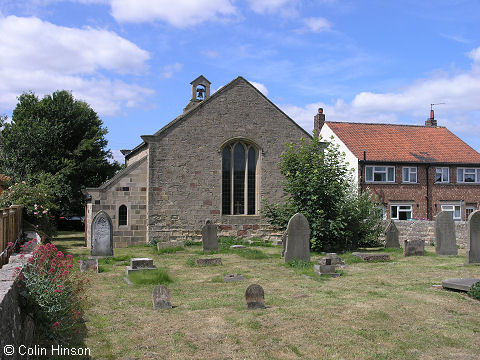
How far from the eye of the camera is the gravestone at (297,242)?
14.9 metres

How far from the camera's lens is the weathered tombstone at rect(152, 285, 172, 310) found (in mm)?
8880

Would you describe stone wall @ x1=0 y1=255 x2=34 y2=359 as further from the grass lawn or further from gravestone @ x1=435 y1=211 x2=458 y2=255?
gravestone @ x1=435 y1=211 x2=458 y2=255

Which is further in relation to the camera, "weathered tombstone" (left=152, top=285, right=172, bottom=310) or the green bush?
the green bush

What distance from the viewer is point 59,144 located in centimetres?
3200

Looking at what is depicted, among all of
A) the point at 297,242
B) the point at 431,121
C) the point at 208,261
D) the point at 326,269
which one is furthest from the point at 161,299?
the point at 431,121

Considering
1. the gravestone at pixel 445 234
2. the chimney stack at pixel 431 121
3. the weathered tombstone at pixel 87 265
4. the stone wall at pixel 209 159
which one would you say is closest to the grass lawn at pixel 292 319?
the weathered tombstone at pixel 87 265

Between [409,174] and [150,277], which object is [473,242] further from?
[409,174]

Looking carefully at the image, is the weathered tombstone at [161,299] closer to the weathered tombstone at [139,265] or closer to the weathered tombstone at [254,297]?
the weathered tombstone at [254,297]

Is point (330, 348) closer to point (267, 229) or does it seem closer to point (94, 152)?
point (267, 229)

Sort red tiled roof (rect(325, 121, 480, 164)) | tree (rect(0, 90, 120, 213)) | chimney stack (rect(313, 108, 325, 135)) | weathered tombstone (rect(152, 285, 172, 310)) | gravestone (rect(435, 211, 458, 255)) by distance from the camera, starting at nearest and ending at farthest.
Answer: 1. weathered tombstone (rect(152, 285, 172, 310))
2. gravestone (rect(435, 211, 458, 255))
3. tree (rect(0, 90, 120, 213))
4. red tiled roof (rect(325, 121, 480, 164))
5. chimney stack (rect(313, 108, 325, 135))

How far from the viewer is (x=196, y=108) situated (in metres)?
22.1

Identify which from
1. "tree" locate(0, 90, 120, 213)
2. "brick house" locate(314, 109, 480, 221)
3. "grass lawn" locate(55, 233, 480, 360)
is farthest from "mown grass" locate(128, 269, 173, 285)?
"brick house" locate(314, 109, 480, 221)

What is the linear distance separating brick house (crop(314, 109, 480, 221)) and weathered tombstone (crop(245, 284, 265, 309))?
23018 millimetres

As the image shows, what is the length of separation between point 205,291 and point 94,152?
26.8 m
